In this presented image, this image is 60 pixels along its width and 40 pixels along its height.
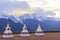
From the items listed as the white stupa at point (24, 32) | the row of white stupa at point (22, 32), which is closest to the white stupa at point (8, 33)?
the row of white stupa at point (22, 32)

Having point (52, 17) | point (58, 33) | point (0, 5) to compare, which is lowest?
point (58, 33)

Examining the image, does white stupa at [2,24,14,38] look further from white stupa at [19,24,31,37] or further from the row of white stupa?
white stupa at [19,24,31,37]

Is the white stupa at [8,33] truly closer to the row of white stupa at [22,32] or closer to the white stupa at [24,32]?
the row of white stupa at [22,32]

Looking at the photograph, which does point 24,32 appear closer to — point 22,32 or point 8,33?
point 22,32

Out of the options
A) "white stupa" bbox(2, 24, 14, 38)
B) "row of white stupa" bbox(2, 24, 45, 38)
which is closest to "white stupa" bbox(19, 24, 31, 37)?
"row of white stupa" bbox(2, 24, 45, 38)

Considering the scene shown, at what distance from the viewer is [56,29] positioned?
2104 millimetres

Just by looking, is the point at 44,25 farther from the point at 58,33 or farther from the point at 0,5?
the point at 0,5

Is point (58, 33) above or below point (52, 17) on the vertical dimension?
below

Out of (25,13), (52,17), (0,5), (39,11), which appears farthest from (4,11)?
(52,17)

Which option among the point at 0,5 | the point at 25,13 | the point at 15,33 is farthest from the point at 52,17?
the point at 0,5

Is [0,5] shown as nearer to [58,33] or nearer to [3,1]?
[3,1]

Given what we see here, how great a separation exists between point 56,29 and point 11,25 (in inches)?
19.0

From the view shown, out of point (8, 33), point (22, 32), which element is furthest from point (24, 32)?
point (8, 33)

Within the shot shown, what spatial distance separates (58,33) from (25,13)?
41 centimetres
